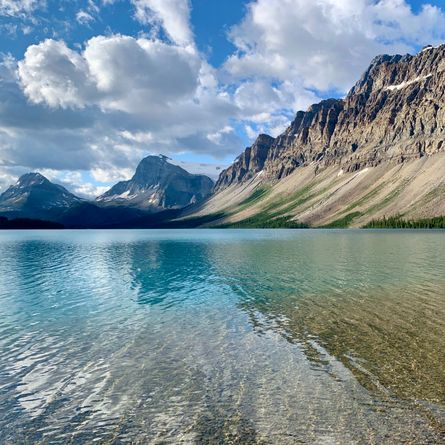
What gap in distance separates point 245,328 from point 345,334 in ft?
24.3

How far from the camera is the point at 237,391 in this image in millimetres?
19328

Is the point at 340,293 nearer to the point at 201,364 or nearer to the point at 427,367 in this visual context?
the point at 427,367

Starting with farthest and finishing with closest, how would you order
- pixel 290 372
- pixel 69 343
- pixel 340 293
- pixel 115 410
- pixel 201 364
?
pixel 340 293
pixel 69 343
pixel 201 364
pixel 290 372
pixel 115 410

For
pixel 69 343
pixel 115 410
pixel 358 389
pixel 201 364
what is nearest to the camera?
pixel 115 410

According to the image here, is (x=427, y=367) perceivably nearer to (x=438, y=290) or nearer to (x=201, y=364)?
(x=201, y=364)

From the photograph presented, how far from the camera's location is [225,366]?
2286 cm

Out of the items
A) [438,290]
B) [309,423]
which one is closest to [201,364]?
[309,423]

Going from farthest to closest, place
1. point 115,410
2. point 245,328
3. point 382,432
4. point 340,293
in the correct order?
point 340,293, point 245,328, point 115,410, point 382,432

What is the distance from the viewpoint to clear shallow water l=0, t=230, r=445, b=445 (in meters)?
15.9

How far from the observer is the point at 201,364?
76.3 feet

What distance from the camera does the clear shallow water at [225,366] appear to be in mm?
15852

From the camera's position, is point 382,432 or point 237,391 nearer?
point 382,432

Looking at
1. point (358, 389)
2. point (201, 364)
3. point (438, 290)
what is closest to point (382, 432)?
point (358, 389)

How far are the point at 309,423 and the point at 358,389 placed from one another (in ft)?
14.0
